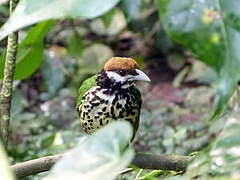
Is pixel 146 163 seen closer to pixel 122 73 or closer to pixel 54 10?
pixel 54 10

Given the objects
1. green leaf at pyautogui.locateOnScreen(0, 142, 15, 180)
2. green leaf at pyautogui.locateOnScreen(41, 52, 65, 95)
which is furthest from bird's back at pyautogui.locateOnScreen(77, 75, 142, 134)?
green leaf at pyautogui.locateOnScreen(41, 52, 65, 95)

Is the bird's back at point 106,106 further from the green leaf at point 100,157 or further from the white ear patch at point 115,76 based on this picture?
the green leaf at point 100,157

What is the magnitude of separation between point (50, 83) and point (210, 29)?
13.2 feet

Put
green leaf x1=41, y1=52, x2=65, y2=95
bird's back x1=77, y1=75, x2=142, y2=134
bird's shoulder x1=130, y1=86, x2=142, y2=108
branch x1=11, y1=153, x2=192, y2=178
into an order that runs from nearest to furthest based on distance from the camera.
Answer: branch x1=11, y1=153, x2=192, y2=178 < bird's back x1=77, y1=75, x2=142, y2=134 < bird's shoulder x1=130, y1=86, x2=142, y2=108 < green leaf x1=41, y1=52, x2=65, y2=95

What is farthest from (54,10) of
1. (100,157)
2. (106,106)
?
(106,106)

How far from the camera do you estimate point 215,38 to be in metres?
0.75

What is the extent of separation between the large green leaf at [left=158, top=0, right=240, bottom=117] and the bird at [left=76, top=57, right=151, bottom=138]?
1656mm

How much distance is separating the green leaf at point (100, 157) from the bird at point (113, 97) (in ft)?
5.39

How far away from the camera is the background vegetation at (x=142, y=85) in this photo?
75 centimetres

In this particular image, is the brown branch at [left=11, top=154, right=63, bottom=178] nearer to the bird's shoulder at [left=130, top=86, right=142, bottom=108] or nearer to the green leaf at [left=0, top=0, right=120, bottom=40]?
the green leaf at [left=0, top=0, right=120, bottom=40]

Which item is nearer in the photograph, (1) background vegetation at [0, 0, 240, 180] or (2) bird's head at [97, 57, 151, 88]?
(1) background vegetation at [0, 0, 240, 180]

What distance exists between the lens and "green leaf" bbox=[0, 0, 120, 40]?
0.74 meters

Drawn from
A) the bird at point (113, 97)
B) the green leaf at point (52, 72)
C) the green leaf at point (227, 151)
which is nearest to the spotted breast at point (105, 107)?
the bird at point (113, 97)

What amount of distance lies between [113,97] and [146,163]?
1069 millimetres
